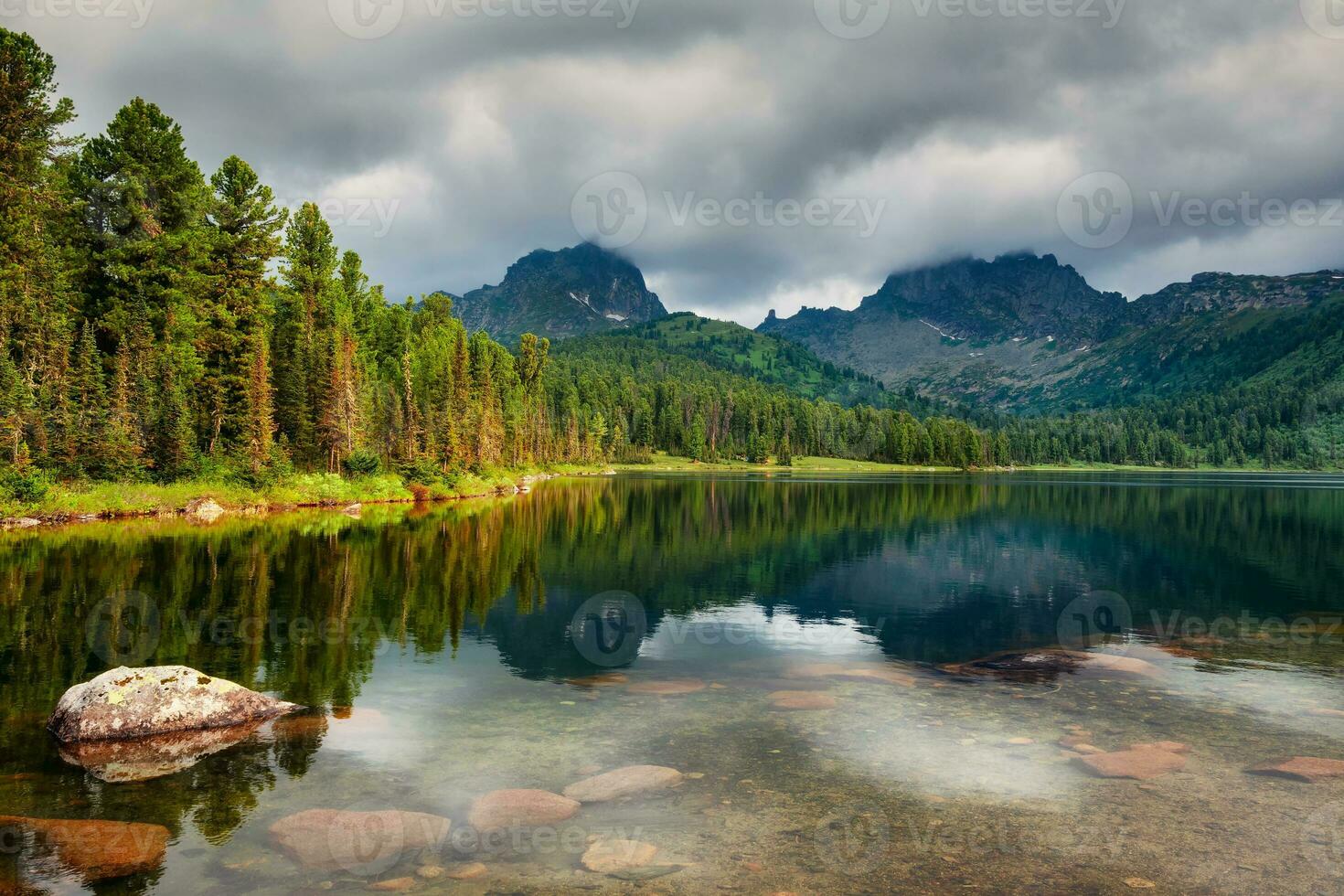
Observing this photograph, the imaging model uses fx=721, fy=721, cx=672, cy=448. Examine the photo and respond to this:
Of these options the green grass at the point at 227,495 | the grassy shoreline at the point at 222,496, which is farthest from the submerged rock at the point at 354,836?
the green grass at the point at 227,495

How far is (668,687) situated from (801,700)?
3305mm

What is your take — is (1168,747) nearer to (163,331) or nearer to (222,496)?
(222,496)

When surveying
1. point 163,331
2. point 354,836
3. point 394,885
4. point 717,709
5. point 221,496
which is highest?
point 163,331

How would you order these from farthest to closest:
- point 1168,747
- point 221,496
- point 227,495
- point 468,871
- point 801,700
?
point 227,495, point 221,496, point 801,700, point 1168,747, point 468,871

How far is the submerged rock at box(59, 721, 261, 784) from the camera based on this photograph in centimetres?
1205

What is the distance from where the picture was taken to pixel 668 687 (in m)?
18.1

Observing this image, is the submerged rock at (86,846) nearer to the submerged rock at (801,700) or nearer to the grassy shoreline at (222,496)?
the submerged rock at (801,700)

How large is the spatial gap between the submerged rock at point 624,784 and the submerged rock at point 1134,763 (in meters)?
7.45

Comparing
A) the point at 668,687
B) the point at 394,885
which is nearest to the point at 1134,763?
the point at 668,687

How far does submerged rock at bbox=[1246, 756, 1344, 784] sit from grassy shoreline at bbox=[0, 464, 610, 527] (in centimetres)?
5932

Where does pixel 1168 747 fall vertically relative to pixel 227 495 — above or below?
below

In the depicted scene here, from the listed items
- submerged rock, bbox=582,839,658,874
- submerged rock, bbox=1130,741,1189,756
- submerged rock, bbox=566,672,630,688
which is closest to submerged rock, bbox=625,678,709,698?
submerged rock, bbox=566,672,630,688

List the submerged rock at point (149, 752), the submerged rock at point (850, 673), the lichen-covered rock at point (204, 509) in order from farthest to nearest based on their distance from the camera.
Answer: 1. the lichen-covered rock at point (204, 509)
2. the submerged rock at point (850, 673)
3. the submerged rock at point (149, 752)

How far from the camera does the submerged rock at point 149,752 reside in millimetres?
12047
